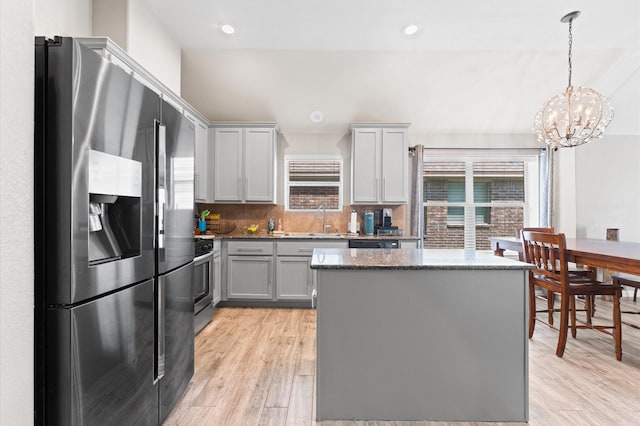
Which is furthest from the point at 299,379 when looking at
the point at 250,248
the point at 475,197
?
the point at 475,197

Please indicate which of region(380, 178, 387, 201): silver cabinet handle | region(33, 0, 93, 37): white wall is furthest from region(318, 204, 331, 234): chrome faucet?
region(33, 0, 93, 37): white wall

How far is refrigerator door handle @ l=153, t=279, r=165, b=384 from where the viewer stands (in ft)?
5.84

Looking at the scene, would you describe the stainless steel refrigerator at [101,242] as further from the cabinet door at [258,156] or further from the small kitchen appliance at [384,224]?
the small kitchen appliance at [384,224]

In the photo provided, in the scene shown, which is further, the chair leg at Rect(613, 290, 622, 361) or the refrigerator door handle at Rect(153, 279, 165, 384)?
the chair leg at Rect(613, 290, 622, 361)

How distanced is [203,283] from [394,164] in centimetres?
269

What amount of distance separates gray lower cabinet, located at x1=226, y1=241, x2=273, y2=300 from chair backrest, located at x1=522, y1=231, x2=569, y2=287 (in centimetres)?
271

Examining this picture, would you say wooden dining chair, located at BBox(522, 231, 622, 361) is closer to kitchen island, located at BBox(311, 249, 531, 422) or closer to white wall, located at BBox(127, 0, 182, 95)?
kitchen island, located at BBox(311, 249, 531, 422)

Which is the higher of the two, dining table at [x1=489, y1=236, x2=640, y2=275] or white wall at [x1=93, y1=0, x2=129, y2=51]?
white wall at [x1=93, y1=0, x2=129, y2=51]

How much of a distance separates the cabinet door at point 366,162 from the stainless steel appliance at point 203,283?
78.1 inches

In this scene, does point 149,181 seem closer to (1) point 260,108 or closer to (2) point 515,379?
(2) point 515,379

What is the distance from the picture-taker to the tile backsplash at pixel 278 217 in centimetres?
496

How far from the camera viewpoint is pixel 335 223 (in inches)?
196

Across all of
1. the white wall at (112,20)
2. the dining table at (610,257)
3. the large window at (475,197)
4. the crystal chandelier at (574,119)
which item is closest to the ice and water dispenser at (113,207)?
the white wall at (112,20)

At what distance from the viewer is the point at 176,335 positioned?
2.03 m
